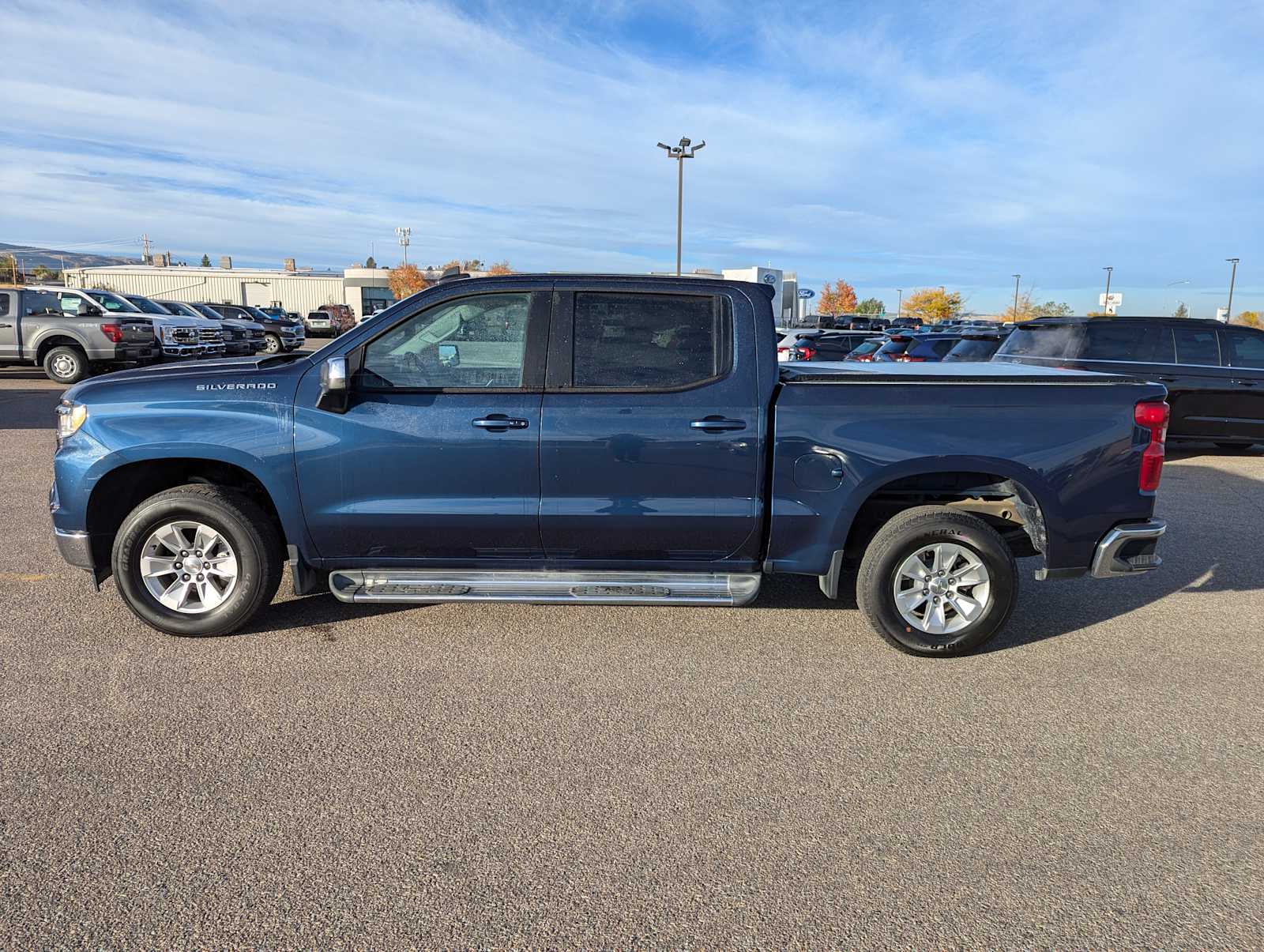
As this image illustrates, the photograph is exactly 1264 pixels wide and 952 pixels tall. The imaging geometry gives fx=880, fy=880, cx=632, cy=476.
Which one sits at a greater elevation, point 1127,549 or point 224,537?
point 1127,549

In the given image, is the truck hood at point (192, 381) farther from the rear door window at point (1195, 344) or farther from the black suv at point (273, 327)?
the black suv at point (273, 327)

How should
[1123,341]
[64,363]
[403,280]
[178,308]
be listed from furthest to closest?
[403,280], [178,308], [64,363], [1123,341]

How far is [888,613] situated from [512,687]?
1.93 m

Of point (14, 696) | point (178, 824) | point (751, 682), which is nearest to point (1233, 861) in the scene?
point (751, 682)

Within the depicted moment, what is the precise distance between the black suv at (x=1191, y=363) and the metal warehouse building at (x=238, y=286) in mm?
72873

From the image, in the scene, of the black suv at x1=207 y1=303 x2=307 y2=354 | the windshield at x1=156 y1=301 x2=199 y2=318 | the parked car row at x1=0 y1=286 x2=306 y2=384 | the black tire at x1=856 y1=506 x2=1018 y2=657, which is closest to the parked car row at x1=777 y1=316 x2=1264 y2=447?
the black tire at x1=856 y1=506 x2=1018 y2=657

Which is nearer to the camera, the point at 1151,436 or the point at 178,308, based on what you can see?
the point at 1151,436

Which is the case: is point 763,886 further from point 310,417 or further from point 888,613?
point 310,417

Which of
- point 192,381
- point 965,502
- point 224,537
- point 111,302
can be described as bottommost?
point 224,537

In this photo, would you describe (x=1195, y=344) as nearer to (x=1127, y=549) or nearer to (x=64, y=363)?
(x=1127, y=549)

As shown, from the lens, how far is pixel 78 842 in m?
2.86

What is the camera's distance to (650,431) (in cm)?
438

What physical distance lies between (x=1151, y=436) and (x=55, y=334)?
743 inches

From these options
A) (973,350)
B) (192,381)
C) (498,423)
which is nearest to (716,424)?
(498,423)
